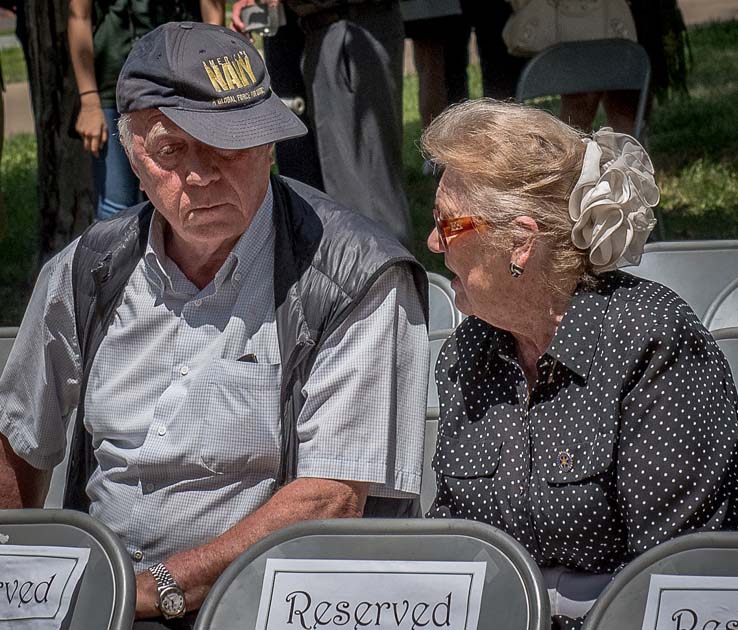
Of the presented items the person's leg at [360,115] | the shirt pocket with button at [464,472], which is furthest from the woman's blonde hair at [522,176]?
the person's leg at [360,115]

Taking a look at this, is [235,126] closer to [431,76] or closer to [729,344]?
[729,344]

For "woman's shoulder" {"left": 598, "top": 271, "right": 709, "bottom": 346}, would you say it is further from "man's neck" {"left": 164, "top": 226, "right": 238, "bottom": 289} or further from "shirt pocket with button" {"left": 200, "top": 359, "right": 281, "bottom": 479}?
"man's neck" {"left": 164, "top": 226, "right": 238, "bottom": 289}

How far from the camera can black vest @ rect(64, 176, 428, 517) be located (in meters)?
2.40

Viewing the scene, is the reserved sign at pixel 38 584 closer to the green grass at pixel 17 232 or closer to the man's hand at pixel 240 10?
the man's hand at pixel 240 10

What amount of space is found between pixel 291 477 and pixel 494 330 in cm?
47

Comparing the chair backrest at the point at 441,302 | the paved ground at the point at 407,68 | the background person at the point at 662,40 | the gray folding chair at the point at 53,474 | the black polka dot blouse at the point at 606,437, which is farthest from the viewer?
the paved ground at the point at 407,68

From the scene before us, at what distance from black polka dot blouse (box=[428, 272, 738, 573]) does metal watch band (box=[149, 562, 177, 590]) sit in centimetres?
51

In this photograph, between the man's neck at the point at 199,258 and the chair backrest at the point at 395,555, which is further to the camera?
the man's neck at the point at 199,258

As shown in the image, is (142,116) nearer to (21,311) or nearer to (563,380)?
(563,380)

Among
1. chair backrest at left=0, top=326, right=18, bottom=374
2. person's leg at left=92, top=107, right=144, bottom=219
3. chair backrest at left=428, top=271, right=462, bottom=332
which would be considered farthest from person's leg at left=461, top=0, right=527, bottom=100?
chair backrest at left=0, top=326, right=18, bottom=374

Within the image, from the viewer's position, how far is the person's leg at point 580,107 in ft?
18.0

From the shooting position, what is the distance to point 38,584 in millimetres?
2070

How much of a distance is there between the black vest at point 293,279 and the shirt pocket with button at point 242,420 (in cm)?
2

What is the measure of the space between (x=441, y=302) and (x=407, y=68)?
10709mm
